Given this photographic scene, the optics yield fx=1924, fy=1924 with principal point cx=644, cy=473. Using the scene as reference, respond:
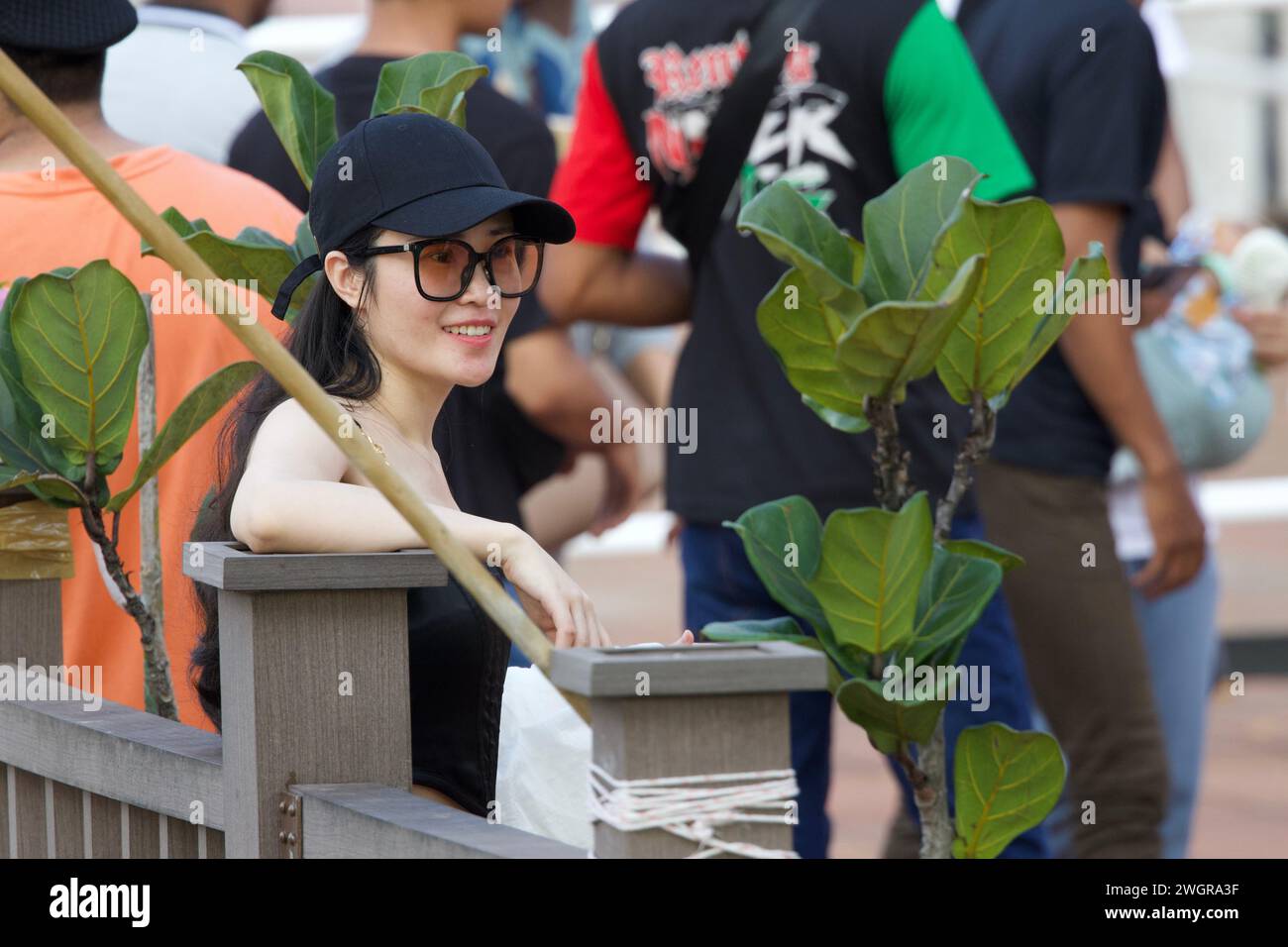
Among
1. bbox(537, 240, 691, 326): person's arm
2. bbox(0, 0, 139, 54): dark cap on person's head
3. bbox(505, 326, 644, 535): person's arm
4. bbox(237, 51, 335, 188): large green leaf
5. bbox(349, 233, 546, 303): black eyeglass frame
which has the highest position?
bbox(0, 0, 139, 54): dark cap on person's head

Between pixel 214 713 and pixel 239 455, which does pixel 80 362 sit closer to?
pixel 239 455

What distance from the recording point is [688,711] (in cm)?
127

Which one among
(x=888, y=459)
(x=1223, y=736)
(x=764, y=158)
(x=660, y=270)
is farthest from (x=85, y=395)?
(x=1223, y=736)

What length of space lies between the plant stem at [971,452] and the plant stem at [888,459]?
0.04 metres

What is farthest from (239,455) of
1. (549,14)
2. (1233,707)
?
(1233,707)

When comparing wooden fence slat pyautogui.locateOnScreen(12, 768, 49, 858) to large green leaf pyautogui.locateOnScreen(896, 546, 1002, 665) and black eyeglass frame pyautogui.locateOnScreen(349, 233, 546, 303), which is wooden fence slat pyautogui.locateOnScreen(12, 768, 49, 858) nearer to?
black eyeglass frame pyautogui.locateOnScreen(349, 233, 546, 303)

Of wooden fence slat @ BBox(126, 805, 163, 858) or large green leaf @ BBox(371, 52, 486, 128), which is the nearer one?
wooden fence slat @ BBox(126, 805, 163, 858)

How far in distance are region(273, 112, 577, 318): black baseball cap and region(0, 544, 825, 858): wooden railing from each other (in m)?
0.34

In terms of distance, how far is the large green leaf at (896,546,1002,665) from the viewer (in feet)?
5.23

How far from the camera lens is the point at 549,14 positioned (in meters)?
5.47

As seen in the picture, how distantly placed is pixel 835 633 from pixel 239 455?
0.60 meters

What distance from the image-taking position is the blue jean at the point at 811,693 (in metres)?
3.06

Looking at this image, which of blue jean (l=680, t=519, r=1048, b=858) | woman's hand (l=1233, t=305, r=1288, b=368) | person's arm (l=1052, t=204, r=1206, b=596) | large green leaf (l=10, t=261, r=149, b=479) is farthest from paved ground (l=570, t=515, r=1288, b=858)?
large green leaf (l=10, t=261, r=149, b=479)

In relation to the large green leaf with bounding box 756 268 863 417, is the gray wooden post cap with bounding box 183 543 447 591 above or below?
below
